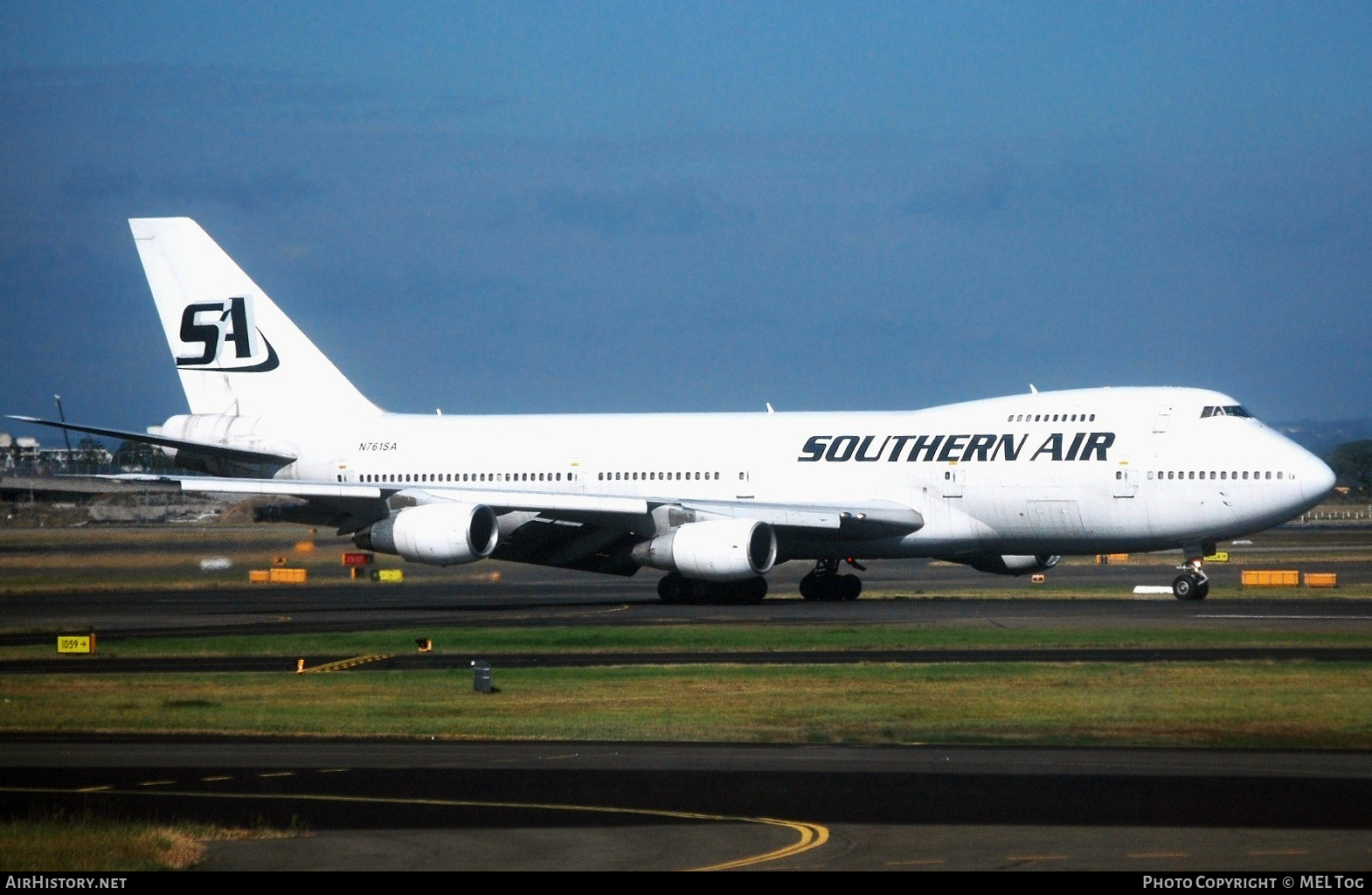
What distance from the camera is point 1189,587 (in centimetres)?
4197

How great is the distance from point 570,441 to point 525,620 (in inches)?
448

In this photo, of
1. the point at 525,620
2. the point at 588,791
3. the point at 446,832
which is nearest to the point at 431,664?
the point at 525,620

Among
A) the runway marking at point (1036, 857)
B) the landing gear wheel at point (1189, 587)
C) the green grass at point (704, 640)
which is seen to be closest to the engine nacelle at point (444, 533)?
the green grass at point (704, 640)

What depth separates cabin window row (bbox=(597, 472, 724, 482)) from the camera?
47.0 m

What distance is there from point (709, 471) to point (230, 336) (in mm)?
15422

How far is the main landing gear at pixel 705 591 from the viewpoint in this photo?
4491 centimetres

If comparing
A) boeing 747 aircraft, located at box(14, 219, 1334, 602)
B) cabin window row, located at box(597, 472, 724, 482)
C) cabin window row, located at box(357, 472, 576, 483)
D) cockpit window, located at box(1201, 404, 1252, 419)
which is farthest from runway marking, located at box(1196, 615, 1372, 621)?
cabin window row, located at box(357, 472, 576, 483)

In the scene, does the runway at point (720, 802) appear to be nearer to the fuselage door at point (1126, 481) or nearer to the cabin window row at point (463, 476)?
the fuselage door at point (1126, 481)

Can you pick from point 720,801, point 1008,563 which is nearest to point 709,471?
point 1008,563

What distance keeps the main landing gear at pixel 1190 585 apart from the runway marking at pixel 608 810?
29391 millimetres

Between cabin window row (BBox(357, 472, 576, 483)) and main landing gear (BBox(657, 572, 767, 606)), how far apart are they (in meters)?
5.05

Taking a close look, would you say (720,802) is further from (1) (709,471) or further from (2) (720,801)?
(1) (709,471)

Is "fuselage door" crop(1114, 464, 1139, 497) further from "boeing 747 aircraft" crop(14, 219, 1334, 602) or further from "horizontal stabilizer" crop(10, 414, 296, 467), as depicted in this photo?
"horizontal stabilizer" crop(10, 414, 296, 467)

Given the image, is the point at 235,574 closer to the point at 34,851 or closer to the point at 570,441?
the point at 570,441
